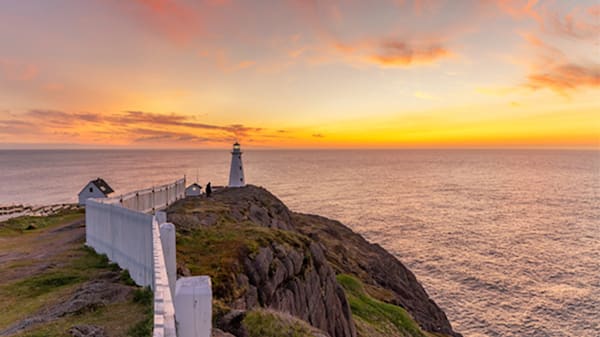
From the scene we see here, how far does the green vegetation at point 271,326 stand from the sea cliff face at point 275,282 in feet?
0.10

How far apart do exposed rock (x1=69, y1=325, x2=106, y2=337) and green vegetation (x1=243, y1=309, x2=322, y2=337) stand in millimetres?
3541

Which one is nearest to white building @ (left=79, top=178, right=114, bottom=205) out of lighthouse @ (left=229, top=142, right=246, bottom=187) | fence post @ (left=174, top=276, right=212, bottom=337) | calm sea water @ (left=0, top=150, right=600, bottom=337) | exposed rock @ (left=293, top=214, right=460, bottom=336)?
lighthouse @ (left=229, top=142, right=246, bottom=187)

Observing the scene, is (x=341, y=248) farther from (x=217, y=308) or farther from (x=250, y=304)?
(x=217, y=308)

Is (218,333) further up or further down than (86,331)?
further down

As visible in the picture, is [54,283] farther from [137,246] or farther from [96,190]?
[96,190]

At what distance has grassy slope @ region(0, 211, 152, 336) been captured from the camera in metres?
8.16

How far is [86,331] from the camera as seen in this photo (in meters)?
7.62

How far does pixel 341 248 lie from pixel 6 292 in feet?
113

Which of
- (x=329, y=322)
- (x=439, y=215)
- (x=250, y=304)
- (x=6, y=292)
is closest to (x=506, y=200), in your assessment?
(x=439, y=215)

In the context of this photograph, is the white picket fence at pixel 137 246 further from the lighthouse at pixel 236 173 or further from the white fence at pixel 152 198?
the lighthouse at pixel 236 173

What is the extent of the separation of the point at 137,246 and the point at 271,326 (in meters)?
5.29

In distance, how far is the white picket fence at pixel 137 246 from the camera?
15.3ft

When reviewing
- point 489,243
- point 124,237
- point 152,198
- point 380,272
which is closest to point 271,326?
point 124,237

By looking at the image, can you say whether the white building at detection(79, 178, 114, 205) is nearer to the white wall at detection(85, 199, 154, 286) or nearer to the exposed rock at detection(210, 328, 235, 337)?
the white wall at detection(85, 199, 154, 286)
